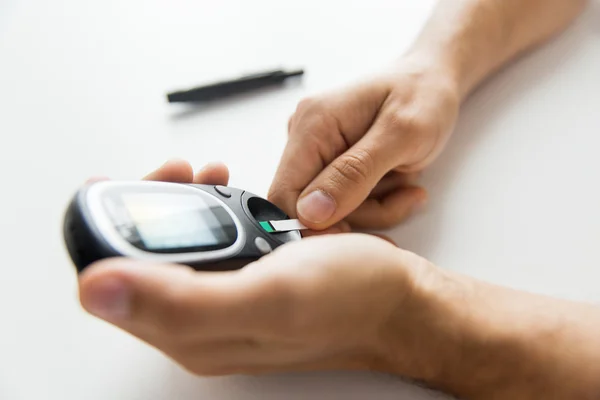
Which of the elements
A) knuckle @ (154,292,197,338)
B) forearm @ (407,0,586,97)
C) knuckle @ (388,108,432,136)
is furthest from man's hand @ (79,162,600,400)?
forearm @ (407,0,586,97)

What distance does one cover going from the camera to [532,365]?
1.18 ft

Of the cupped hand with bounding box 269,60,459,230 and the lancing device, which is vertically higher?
the lancing device

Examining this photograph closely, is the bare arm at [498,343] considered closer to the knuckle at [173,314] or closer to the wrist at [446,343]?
the wrist at [446,343]

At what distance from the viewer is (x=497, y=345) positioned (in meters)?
0.37

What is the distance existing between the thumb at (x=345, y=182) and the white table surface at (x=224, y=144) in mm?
54

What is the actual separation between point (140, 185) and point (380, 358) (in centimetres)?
20

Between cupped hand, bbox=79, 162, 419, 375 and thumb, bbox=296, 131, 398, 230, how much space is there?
0.28ft

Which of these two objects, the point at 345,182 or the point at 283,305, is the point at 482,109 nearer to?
the point at 345,182

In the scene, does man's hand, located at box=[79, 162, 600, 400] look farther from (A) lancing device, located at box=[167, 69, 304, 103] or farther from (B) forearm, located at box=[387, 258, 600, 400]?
(A) lancing device, located at box=[167, 69, 304, 103]

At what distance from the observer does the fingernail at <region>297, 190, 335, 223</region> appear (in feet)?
1.48

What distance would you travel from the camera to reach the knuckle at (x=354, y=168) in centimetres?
46

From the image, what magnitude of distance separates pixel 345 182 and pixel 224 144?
16cm

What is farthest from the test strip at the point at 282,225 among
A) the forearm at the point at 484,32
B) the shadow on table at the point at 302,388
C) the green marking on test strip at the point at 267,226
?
the forearm at the point at 484,32

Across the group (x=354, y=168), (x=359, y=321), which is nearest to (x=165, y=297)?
(x=359, y=321)
